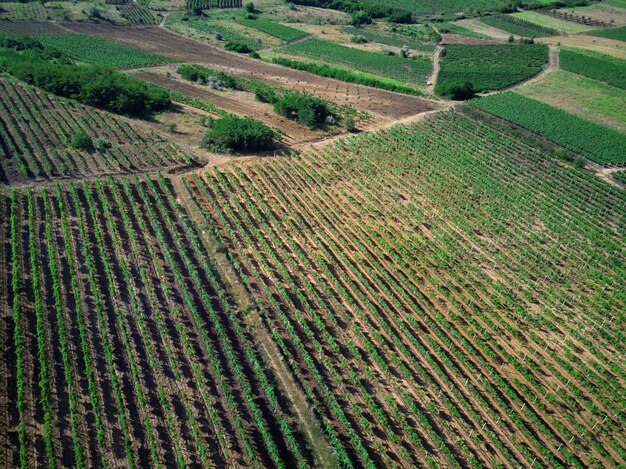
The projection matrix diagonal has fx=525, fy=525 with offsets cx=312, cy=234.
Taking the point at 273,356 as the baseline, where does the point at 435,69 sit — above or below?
above

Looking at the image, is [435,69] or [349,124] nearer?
[349,124]

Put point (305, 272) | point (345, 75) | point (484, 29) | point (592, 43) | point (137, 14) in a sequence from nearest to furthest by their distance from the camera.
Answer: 1. point (305, 272)
2. point (345, 75)
3. point (592, 43)
4. point (137, 14)
5. point (484, 29)

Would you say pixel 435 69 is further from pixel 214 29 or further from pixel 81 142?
pixel 81 142

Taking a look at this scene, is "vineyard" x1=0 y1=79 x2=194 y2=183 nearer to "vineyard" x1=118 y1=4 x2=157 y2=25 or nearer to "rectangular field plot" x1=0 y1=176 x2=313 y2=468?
"rectangular field plot" x1=0 y1=176 x2=313 y2=468

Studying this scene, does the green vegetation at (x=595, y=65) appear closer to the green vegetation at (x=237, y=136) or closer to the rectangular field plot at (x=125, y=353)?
the green vegetation at (x=237, y=136)

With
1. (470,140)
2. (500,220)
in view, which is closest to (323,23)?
(470,140)

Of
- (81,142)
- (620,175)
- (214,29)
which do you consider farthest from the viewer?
(214,29)

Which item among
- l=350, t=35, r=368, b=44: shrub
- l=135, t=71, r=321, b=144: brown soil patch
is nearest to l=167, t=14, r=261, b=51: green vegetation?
l=350, t=35, r=368, b=44: shrub

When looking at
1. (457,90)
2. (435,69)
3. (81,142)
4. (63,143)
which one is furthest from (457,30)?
(63,143)
